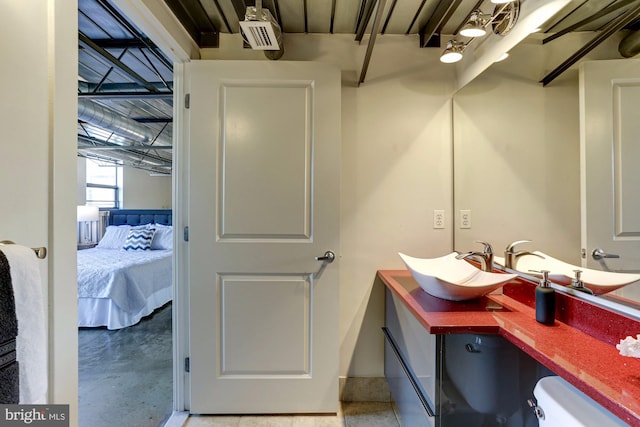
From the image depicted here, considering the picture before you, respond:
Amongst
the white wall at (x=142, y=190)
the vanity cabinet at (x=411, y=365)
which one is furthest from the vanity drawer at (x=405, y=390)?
the white wall at (x=142, y=190)

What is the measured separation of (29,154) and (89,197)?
6743 mm

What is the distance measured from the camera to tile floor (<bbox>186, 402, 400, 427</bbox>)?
5.39ft

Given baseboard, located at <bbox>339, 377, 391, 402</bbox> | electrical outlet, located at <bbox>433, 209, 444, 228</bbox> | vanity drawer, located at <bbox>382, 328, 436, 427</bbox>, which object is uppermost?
electrical outlet, located at <bbox>433, 209, 444, 228</bbox>

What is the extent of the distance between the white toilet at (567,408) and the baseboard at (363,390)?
1214mm

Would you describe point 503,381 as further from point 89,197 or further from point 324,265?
point 89,197

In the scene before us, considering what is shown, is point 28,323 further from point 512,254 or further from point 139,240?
point 139,240

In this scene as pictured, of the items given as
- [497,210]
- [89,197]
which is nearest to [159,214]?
[89,197]

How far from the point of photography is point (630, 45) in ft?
2.86

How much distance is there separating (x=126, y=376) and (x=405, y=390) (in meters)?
2.11

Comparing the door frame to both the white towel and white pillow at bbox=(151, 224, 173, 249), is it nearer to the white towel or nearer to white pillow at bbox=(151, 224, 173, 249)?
the white towel

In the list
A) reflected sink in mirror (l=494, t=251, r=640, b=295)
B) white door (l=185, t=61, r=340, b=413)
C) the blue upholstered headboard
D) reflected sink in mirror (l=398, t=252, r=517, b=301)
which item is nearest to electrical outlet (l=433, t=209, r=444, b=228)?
reflected sink in mirror (l=398, t=252, r=517, b=301)

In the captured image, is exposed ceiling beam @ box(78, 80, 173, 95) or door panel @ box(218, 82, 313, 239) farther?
exposed ceiling beam @ box(78, 80, 173, 95)

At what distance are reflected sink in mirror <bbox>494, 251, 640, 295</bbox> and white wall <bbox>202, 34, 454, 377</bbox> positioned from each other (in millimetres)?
522

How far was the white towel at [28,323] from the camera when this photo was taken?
2.24ft
